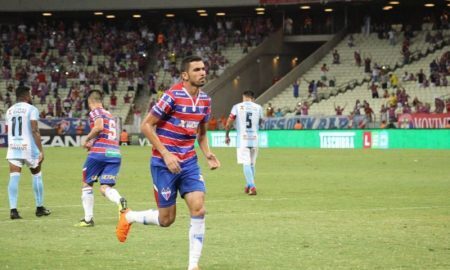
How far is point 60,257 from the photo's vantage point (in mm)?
11820

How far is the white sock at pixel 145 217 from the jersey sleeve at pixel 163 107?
3.92ft

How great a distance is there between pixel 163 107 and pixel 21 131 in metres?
6.90

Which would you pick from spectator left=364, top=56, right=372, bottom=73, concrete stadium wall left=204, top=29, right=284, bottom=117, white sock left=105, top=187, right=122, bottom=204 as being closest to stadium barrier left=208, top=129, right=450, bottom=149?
concrete stadium wall left=204, top=29, right=284, bottom=117

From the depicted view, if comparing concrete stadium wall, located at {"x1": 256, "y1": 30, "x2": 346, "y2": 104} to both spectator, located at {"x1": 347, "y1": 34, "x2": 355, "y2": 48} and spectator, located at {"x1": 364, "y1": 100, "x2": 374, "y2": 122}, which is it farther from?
spectator, located at {"x1": 364, "y1": 100, "x2": 374, "y2": 122}

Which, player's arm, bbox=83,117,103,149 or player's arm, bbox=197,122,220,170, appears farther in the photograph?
player's arm, bbox=83,117,103,149

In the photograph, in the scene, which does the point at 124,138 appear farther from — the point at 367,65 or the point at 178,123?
the point at 178,123

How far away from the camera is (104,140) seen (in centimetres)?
1585

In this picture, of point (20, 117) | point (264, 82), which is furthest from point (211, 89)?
point (20, 117)

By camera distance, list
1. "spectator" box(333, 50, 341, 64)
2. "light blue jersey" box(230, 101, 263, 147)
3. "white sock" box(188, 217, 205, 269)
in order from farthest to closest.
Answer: "spectator" box(333, 50, 341, 64) → "light blue jersey" box(230, 101, 263, 147) → "white sock" box(188, 217, 205, 269)

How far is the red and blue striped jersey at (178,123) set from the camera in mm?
10875

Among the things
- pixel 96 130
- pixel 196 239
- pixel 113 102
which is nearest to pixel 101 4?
pixel 113 102

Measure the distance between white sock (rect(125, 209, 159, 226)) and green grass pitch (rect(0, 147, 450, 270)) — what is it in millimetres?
469

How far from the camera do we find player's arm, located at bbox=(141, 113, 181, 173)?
10.4 metres

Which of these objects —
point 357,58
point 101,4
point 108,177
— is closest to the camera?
point 108,177
